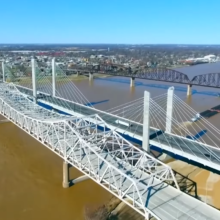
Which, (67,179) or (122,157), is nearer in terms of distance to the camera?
(122,157)

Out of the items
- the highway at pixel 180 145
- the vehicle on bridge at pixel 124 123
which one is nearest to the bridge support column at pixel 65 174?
the highway at pixel 180 145

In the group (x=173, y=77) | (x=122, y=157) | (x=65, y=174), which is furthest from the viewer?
(x=173, y=77)

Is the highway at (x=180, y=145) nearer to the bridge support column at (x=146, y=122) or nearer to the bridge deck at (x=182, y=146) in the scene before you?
the bridge deck at (x=182, y=146)

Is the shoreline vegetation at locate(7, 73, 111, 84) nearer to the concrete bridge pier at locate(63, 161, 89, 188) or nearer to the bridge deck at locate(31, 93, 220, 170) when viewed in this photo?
the bridge deck at locate(31, 93, 220, 170)

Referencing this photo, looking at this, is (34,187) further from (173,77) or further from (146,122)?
(173,77)

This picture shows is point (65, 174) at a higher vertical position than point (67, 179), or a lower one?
higher

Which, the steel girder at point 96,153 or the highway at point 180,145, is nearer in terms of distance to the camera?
the steel girder at point 96,153

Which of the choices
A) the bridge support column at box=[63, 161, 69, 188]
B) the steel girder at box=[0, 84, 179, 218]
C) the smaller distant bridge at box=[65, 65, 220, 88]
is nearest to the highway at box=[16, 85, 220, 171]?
the steel girder at box=[0, 84, 179, 218]

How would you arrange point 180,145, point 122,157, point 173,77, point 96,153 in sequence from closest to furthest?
point 96,153 → point 122,157 → point 180,145 → point 173,77

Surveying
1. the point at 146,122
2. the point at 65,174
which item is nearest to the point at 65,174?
the point at 65,174
